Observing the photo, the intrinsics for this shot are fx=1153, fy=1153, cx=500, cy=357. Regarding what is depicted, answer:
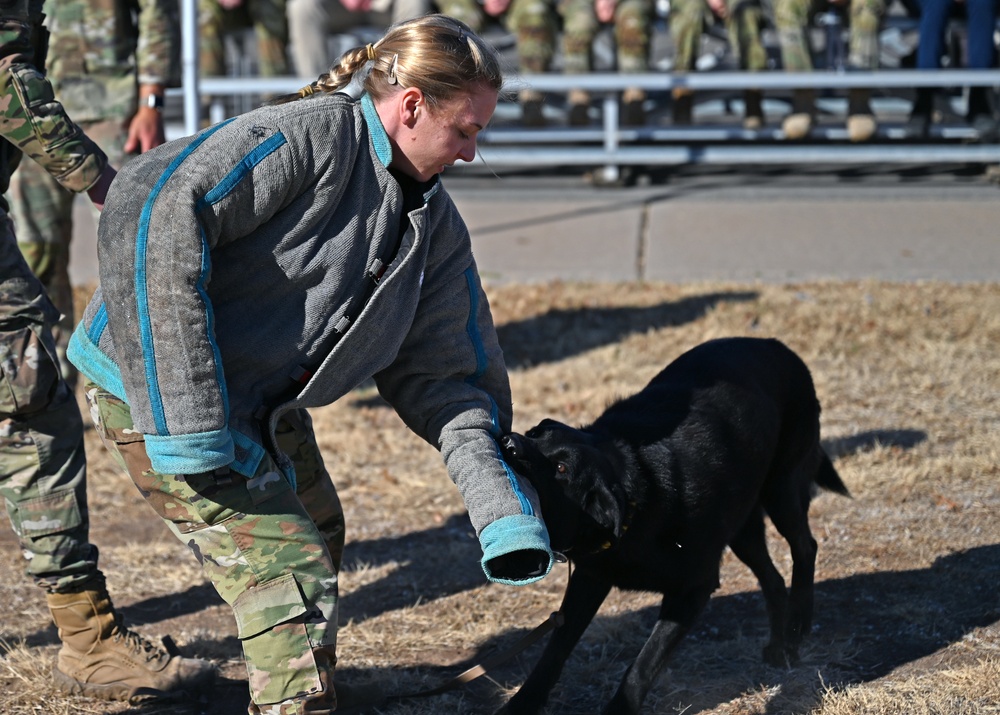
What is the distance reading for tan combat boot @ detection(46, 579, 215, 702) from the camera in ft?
10.1

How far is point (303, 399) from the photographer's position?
7.72 ft

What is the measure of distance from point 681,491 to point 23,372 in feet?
5.55

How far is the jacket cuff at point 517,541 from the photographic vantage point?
2223 mm

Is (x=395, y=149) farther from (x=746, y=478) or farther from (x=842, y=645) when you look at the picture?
(x=842, y=645)

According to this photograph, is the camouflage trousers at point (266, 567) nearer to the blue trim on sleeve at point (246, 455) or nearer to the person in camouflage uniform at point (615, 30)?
the blue trim on sleeve at point (246, 455)

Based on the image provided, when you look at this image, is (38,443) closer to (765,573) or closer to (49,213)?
(49,213)

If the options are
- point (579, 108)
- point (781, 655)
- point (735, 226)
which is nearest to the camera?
point (781, 655)

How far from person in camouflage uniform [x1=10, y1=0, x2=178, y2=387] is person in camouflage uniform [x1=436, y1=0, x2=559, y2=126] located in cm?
384

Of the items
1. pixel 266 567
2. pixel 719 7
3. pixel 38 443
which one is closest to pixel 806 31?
pixel 719 7

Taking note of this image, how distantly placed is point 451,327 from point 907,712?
61.4 inches

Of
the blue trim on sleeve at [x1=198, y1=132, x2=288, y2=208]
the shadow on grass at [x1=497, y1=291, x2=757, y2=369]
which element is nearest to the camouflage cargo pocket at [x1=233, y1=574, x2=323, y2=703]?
the blue trim on sleeve at [x1=198, y1=132, x2=288, y2=208]

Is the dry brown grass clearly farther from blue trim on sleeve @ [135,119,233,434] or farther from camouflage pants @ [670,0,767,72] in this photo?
camouflage pants @ [670,0,767,72]

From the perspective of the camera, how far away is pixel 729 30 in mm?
8414

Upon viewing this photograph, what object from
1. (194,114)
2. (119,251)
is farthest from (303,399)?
(194,114)
